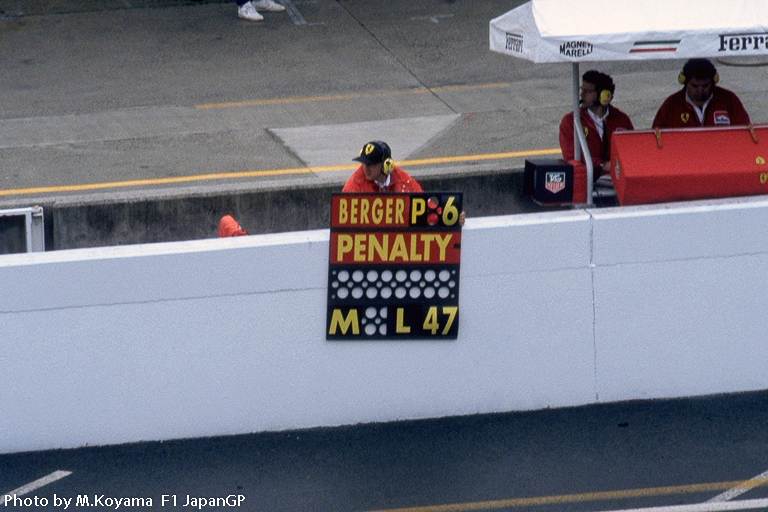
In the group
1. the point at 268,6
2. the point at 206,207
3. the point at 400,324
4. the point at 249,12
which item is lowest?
the point at 400,324

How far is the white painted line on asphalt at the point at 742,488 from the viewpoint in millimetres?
6332

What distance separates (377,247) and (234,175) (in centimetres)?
478

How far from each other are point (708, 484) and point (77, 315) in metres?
4.00

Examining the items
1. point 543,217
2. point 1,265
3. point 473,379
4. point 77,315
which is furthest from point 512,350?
point 1,265

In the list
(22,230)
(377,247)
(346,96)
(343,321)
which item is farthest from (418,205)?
(346,96)

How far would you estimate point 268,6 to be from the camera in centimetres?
1758

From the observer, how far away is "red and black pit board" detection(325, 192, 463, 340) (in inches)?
278

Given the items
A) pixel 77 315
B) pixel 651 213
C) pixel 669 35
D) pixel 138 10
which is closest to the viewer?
pixel 77 315

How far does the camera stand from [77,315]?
680cm

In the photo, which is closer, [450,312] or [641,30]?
[450,312]

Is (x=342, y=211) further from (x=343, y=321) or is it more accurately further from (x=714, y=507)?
(x=714, y=507)

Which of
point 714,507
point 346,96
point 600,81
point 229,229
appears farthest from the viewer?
point 346,96

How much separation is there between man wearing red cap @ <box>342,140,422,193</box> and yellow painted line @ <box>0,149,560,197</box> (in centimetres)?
337

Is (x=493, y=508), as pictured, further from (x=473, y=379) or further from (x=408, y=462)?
(x=473, y=379)
